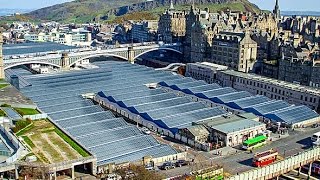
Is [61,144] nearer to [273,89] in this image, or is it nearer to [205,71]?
[273,89]

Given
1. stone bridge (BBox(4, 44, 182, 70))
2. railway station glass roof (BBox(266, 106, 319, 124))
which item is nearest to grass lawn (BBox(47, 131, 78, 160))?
railway station glass roof (BBox(266, 106, 319, 124))

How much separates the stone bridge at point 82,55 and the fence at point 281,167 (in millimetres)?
98524

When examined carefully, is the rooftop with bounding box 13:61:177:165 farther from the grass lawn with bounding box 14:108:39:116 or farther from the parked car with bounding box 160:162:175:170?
the grass lawn with bounding box 14:108:39:116

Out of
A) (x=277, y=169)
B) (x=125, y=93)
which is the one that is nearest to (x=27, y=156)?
(x=277, y=169)

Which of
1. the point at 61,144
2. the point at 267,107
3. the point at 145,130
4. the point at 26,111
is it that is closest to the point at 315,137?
the point at 267,107

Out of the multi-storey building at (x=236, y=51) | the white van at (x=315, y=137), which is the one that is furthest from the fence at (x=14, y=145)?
the multi-storey building at (x=236, y=51)

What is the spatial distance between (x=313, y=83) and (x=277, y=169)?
221 feet

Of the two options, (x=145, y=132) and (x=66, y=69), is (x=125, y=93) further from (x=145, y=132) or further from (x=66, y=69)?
(x=66, y=69)

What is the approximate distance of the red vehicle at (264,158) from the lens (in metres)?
74.8

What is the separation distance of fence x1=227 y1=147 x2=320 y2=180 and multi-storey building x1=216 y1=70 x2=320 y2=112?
38858mm

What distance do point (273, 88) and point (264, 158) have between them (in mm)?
52027

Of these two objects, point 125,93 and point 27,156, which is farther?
point 125,93

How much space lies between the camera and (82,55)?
156 meters

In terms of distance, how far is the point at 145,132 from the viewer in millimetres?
93000
